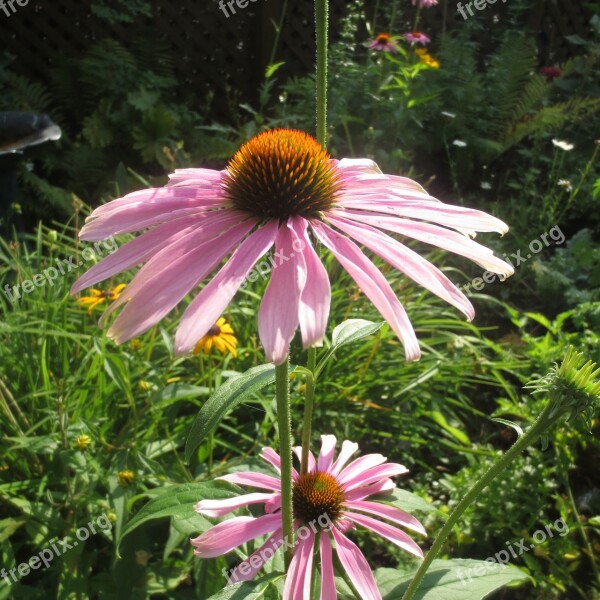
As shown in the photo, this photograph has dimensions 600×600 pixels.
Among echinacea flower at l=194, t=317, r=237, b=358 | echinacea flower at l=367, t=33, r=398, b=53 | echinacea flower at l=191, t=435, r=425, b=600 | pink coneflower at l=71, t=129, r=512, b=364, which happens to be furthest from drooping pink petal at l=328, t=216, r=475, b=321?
echinacea flower at l=367, t=33, r=398, b=53

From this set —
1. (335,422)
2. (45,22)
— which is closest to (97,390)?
(335,422)

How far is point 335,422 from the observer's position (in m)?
1.72

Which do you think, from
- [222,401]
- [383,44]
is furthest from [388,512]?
Result: [383,44]

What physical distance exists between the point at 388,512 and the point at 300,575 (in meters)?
0.19

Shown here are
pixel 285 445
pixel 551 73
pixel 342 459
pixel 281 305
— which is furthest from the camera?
pixel 551 73

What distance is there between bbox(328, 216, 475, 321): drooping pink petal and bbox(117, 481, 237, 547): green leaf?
0.39 metres

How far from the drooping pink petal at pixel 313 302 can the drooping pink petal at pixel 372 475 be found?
1.37 feet

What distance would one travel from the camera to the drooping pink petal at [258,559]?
837mm

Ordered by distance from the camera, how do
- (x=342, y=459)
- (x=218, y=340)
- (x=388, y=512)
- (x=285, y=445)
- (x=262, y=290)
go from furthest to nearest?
(x=262, y=290), (x=218, y=340), (x=342, y=459), (x=388, y=512), (x=285, y=445)

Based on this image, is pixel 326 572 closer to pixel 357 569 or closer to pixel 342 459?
pixel 357 569

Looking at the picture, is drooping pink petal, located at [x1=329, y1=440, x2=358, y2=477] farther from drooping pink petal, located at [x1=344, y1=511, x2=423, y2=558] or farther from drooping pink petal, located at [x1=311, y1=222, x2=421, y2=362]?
drooping pink petal, located at [x1=311, y1=222, x2=421, y2=362]

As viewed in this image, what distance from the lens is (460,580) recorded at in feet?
2.72

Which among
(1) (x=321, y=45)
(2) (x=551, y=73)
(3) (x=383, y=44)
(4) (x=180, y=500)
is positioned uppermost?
(1) (x=321, y=45)

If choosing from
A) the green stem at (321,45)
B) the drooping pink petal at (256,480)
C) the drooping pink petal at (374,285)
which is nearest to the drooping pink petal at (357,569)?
the drooping pink petal at (256,480)
